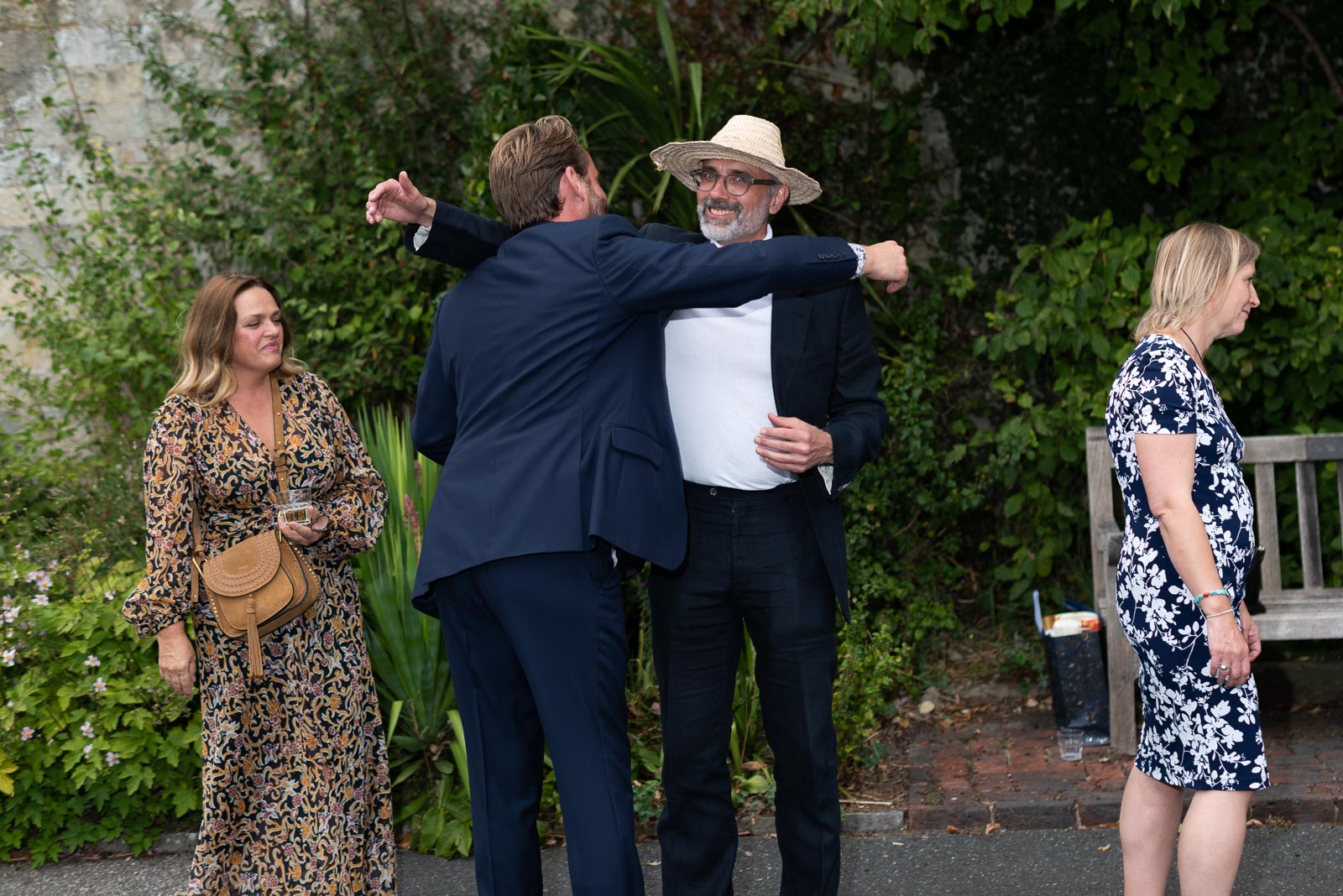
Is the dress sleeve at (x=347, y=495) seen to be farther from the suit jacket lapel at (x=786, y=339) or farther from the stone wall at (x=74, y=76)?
the stone wall at (x=74, y=76)

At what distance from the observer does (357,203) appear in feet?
21.4

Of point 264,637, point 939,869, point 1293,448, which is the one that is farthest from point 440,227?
point 1293,448

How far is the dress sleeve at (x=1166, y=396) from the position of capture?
3.11m

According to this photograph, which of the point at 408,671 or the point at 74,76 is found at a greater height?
the point at 74,76

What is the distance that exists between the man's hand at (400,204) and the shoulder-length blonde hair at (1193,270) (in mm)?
1704

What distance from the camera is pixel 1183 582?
318 centimetres

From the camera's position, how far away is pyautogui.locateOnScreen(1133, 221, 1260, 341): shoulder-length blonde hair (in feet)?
10.6

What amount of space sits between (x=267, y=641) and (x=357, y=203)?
3371 mm

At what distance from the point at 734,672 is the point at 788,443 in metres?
0.72

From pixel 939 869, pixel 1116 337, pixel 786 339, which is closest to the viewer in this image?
pixel 786 339

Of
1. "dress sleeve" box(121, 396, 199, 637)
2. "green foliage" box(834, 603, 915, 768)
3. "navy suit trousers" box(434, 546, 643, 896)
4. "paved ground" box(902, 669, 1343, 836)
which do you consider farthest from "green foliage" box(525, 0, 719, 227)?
"navy suit trousers" box(434, 546, 643, 896)

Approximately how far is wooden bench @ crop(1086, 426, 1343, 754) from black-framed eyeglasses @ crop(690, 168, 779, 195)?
6.75 feet

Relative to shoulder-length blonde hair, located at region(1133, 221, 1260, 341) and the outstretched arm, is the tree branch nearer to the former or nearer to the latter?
shoulder-length blonde hair, located at region(1133, 221, 1260, 341)

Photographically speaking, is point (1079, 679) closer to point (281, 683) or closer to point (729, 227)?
point (729, 227)
